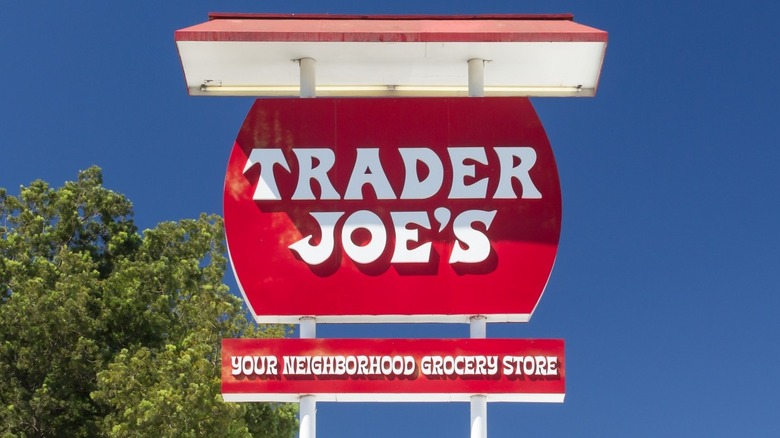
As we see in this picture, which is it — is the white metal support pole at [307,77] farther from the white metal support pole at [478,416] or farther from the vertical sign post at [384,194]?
the white metal support pole at [478,416]

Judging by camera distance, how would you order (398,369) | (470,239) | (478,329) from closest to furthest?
(398,369), (478,329), (470,239)

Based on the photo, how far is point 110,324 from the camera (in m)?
33.3

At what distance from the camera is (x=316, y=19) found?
66.7 ft

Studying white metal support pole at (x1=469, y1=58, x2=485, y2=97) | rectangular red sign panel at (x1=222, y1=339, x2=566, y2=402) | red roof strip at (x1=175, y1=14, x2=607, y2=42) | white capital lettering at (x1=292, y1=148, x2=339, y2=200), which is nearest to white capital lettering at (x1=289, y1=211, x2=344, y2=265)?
white capital lettering at (x1=292, y1=148, x2=339, y2=200)

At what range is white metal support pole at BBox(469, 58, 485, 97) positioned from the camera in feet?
66.1

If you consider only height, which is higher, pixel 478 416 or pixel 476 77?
pixel 476 77

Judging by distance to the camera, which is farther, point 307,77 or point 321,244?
point 307,77

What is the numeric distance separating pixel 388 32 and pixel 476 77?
1.28m

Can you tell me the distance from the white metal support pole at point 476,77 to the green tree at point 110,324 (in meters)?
11.9

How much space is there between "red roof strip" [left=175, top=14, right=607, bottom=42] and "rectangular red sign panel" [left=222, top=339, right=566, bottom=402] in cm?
359

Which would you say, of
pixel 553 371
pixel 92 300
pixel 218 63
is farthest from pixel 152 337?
pixel 553 371

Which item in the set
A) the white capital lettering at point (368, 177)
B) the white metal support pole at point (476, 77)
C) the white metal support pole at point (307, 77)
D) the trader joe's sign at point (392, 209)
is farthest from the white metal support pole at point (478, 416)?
the white metal support pole at point (307, 77)

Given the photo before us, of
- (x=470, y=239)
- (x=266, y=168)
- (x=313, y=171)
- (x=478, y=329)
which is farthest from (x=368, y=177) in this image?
(x=478, y=329)

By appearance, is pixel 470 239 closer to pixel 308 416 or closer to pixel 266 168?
pixel 266 168
